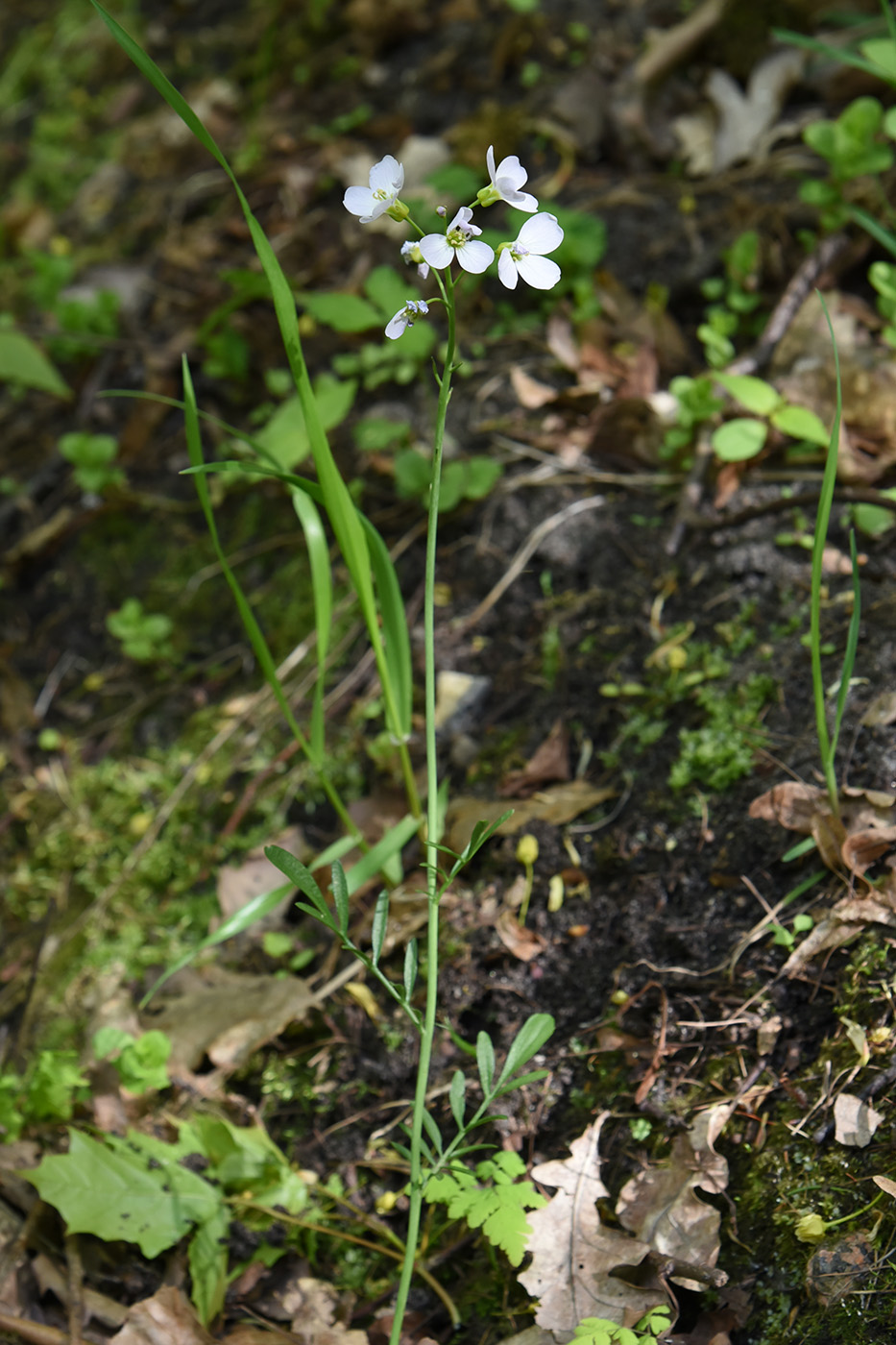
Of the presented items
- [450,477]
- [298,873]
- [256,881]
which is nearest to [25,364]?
[450,477]

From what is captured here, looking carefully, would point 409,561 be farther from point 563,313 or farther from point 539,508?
point 563,313

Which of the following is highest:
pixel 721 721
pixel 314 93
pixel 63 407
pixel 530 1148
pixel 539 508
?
pixel 314 93

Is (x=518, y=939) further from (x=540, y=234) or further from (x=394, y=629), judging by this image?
(x=540, y=234)

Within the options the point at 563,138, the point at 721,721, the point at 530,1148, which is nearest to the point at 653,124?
the point at 563,138

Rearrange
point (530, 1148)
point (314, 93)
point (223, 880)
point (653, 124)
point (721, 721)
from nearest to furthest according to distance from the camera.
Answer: point (530, 1148), point (721, 721), point (223, 880), point (653, 124), point (314, 93)

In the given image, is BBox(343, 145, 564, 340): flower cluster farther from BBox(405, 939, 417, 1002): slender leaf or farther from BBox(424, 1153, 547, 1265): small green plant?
BBox(424, 1153, 547, 1265): small green plant
